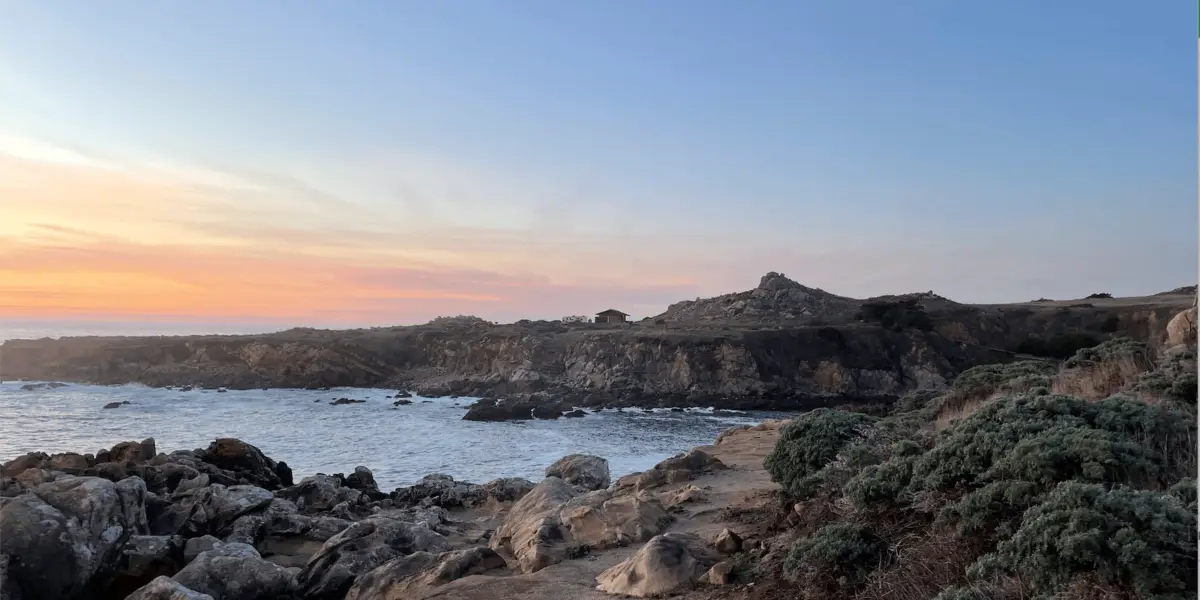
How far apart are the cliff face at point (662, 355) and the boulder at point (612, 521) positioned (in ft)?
97.1

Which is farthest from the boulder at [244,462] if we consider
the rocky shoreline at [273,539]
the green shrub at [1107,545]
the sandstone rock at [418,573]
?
the green shrub at [1107,545]

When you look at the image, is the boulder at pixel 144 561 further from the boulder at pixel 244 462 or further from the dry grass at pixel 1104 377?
the dry grass at pixel 1104 377

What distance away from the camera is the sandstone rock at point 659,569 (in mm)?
6789

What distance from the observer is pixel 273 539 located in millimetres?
12242

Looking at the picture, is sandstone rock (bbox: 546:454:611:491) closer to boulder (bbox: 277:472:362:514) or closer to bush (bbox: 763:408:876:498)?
boulder (bbox: 277:472:362:514)

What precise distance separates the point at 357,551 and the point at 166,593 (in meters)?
2.42

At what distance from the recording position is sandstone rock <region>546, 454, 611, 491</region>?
15391mm

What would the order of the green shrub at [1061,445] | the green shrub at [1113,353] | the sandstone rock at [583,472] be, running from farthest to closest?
the sandstone rock at [583,472]
the green shrub at [1113,353]
the green shrub at [1061,445]

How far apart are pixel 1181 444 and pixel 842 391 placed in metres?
38.7

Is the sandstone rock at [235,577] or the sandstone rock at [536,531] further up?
the sandstone rock at [536,531]

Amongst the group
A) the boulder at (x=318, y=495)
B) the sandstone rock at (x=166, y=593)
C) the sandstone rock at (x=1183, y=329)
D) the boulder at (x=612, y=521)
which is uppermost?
the sandstone rock at (x=1183, y=329)

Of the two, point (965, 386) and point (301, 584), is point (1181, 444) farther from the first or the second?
point (301, 584)

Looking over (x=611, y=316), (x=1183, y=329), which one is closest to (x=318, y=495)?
(x=1183, y=329)

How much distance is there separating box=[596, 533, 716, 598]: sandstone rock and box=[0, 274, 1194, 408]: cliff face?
3170cm
